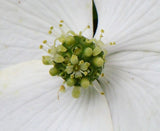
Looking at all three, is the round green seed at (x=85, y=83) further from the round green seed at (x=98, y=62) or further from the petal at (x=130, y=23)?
the petal at (x=130, y=23)

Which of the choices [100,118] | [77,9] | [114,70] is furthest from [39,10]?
[100,118]

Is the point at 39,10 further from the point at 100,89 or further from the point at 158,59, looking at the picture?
the point at 158,59

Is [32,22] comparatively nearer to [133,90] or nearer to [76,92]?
[76,92]

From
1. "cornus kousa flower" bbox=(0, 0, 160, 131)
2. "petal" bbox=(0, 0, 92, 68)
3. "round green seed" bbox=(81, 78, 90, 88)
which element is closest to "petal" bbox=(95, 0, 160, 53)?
"cornus kousa flower" bbox=(0, 0, 160, 131)

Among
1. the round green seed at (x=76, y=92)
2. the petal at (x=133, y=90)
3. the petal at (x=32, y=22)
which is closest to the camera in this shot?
the petal at (x=133, y=90)

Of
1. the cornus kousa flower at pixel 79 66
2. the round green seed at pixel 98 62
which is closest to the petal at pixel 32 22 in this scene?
the cornus kousa flower at pixel 79 66

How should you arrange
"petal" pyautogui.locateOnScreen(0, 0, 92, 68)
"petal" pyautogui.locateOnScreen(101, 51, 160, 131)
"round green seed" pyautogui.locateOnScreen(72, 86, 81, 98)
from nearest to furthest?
"petal" pyautogui.locateOnScreen(101, 51, 160, 131) < "round green seed" pyautogui.locateOnScreen(72, 86, 81, 98) < "petal" pyautogui.locateOnScreen(0, 0, 92, 68)

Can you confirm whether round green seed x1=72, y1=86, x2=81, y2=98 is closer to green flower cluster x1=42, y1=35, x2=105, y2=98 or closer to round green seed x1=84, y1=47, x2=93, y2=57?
green flower cluster x1=42, y1=35, x2=105, y2=98

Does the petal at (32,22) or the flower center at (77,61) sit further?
the petal at (32,22)
